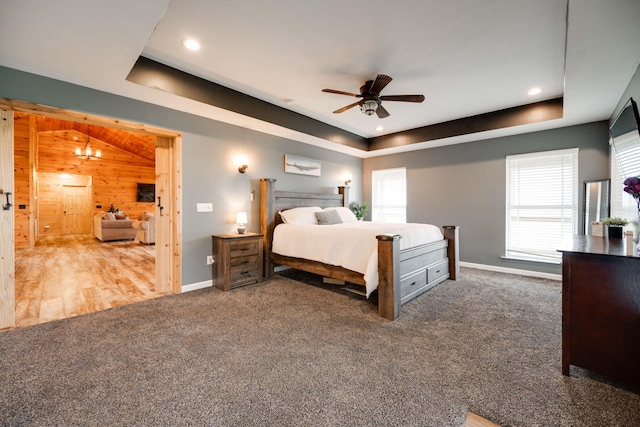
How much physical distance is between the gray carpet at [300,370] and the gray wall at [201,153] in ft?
3.73

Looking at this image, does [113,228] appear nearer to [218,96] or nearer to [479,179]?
[218,96]

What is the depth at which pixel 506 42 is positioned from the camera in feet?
8.14

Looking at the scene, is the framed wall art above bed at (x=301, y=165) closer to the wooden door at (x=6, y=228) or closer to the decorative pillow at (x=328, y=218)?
the decorative pillow at (x=328, y=218)

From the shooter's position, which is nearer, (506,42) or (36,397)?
(36,397)

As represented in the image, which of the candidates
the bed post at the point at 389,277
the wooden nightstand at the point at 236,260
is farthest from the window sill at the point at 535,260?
the wooden nightstand at the point at 236,260

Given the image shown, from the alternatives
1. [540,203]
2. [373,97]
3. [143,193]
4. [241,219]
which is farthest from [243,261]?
[143,193]

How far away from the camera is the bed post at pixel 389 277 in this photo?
261cm

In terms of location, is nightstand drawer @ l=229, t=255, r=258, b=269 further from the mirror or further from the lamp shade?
the mirror

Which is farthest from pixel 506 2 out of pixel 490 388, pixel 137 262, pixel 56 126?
pixel 56 126

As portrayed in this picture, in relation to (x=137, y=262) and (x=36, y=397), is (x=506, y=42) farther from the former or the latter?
(x=137, y=262)

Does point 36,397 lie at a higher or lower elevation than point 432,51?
lower

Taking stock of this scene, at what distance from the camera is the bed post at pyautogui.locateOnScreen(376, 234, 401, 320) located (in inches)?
103

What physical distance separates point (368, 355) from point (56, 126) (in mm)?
11092

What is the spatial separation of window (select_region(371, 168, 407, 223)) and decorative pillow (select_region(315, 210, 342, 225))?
2.03 metres
